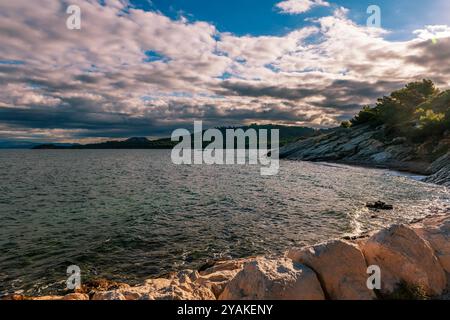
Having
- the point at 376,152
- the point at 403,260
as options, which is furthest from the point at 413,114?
the point at 403,260

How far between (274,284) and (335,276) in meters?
2.50

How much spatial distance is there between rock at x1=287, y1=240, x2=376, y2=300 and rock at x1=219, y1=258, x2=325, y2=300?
544mm

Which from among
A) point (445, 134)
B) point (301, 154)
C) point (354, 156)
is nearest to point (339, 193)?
point (445, 134)

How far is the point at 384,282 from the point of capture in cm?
1116

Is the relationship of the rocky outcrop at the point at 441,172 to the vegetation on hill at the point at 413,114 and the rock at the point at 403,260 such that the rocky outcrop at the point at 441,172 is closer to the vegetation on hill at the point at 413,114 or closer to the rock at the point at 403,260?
the vegetation on hill at the point at 413,114

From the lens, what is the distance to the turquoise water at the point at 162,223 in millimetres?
19984

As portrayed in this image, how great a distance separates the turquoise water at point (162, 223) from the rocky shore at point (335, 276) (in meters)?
8.65

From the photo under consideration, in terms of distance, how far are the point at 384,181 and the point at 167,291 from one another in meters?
58.7

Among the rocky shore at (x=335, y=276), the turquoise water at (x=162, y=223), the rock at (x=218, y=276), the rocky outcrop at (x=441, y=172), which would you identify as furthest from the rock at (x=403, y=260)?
the rocky outcrop at (x=441, y=172)

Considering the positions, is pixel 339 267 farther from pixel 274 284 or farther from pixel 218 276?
pixel 218 276

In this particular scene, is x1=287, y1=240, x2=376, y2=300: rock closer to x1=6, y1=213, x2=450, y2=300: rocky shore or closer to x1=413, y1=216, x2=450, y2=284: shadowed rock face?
x1=6, y1=213, x2=450, y2=300: rocky shore

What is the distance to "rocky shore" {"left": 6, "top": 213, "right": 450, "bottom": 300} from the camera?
9953mm

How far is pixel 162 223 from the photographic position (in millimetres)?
30109
